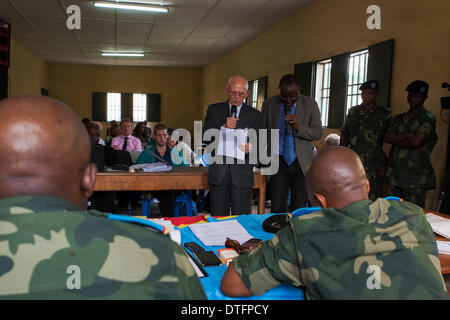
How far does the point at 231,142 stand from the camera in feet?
9.71

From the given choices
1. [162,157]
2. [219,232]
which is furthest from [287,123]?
[162,157]

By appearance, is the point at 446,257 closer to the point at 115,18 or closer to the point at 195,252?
the point at 195,252

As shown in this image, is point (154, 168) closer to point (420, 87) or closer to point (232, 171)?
point (232, 171)

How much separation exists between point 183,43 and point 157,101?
4820mm

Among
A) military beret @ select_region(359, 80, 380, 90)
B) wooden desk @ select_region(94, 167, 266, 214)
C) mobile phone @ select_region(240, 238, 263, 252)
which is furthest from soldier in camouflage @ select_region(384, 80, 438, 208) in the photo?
mobile phone @ select_region(240, 238, 263, 252)

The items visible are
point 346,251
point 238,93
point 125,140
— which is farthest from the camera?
point 125,140

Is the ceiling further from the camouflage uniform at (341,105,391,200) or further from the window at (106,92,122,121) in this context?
the camouflage uniform at (341,105,391,200)

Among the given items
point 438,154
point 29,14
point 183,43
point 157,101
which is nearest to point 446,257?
point 438,154

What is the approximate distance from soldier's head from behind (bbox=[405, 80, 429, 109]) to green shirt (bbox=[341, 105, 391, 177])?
387 mm

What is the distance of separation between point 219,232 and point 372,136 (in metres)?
2.79

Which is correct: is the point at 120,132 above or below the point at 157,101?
below

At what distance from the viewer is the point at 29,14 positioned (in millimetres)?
6953

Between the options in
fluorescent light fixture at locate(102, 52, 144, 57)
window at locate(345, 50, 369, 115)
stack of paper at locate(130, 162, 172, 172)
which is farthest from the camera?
fluorescent light fixture at locate(102, 52, 144, 57)

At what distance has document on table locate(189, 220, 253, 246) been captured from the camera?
1705 mm
